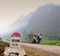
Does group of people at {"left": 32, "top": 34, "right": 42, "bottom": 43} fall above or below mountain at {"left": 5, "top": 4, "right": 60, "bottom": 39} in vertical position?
below

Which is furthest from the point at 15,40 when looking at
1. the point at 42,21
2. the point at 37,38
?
the point at 42,21

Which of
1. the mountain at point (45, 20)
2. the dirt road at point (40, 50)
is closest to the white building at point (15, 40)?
the dirt road at point (40, 50)

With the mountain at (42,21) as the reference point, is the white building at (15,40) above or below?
below

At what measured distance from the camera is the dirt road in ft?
7.75

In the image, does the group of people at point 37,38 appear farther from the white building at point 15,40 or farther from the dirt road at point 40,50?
the white building at point 15,40

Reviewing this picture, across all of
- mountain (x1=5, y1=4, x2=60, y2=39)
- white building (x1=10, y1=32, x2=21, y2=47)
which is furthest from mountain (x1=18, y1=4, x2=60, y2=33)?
white building (x1=10, y1=32, x2=21, y2=47)

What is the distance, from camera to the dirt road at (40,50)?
7.75ft

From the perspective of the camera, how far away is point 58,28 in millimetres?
2475

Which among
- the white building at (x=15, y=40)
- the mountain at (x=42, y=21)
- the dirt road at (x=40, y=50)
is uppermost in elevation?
the mountain at (x=42, y=21)

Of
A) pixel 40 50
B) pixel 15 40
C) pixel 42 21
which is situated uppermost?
pixel 42 21

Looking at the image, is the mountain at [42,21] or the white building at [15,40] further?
the mountain at [42,21]

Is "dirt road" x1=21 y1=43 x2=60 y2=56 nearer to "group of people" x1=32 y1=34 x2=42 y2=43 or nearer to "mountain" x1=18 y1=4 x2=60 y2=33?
"group of people" x1=32 y1=34 x2=42 y2=43

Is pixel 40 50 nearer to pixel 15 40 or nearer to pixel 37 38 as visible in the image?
pixel 37 38

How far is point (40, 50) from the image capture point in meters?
2.38
